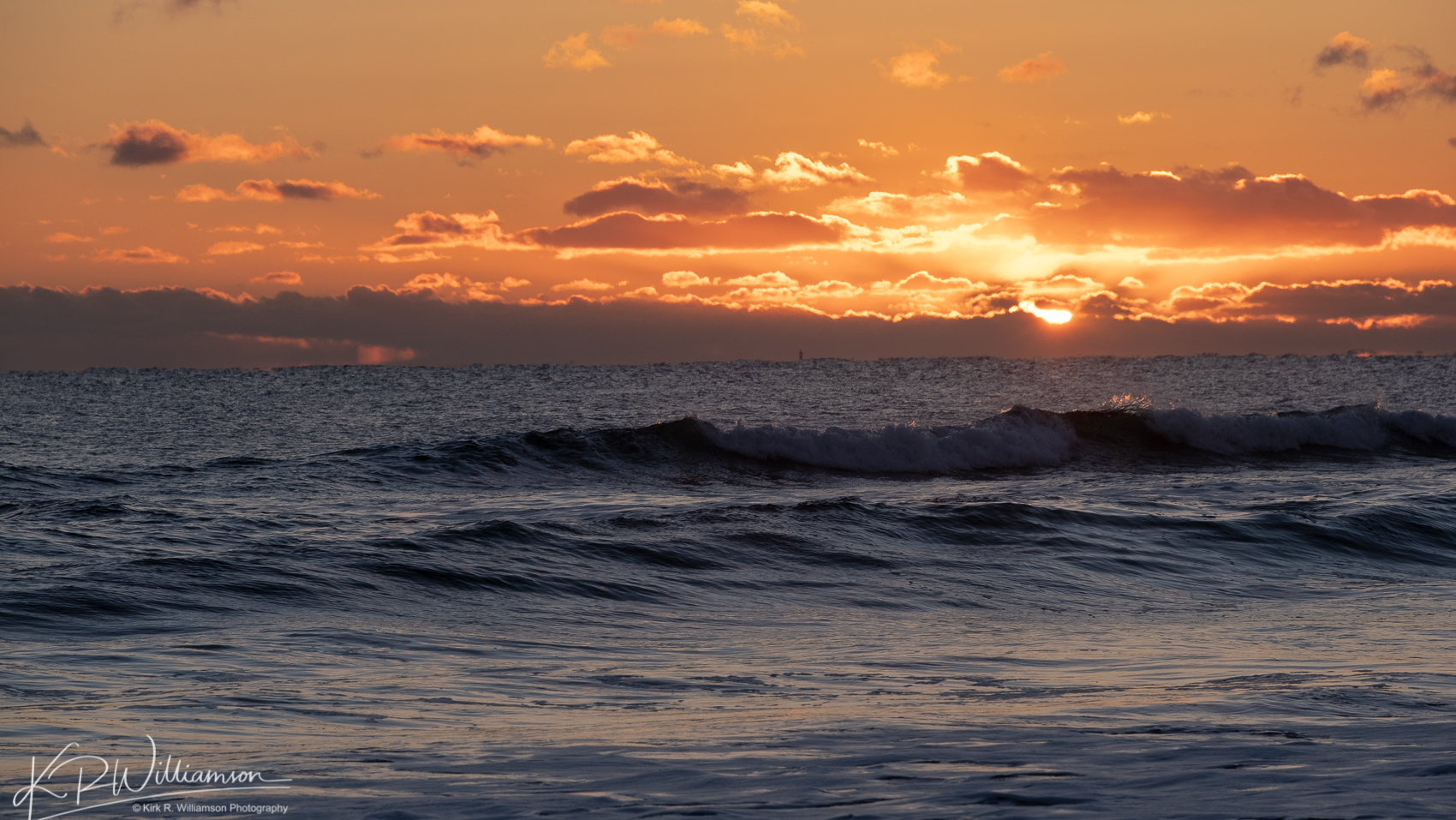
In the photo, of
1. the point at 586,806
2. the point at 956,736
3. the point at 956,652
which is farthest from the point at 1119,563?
the point at 586,806

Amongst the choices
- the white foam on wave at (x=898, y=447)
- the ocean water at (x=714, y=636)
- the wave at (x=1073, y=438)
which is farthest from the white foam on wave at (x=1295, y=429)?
the white foam on wave at (x=898, y=447)

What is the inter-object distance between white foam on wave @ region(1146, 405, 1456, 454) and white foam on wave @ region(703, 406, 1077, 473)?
436cm

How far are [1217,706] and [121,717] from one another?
6.76m

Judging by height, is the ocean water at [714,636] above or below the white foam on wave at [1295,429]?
below

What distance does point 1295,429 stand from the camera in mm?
33562

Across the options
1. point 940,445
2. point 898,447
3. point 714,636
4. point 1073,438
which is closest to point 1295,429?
point 1073,438

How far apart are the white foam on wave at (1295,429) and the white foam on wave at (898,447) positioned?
14.3 ft

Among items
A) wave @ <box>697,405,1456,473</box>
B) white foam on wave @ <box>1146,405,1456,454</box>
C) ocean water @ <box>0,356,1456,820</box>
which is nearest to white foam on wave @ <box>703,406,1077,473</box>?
A: wave @ <box>697,405,1456,473</box>

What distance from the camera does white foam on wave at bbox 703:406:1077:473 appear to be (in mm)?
28703

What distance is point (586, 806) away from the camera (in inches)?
201

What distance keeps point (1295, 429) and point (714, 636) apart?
28.6 m

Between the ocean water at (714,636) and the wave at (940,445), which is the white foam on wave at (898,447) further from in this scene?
the ocean water at (714,636)

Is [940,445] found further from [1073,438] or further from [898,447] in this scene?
[1073,438]

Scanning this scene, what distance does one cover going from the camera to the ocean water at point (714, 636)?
18.0ft
